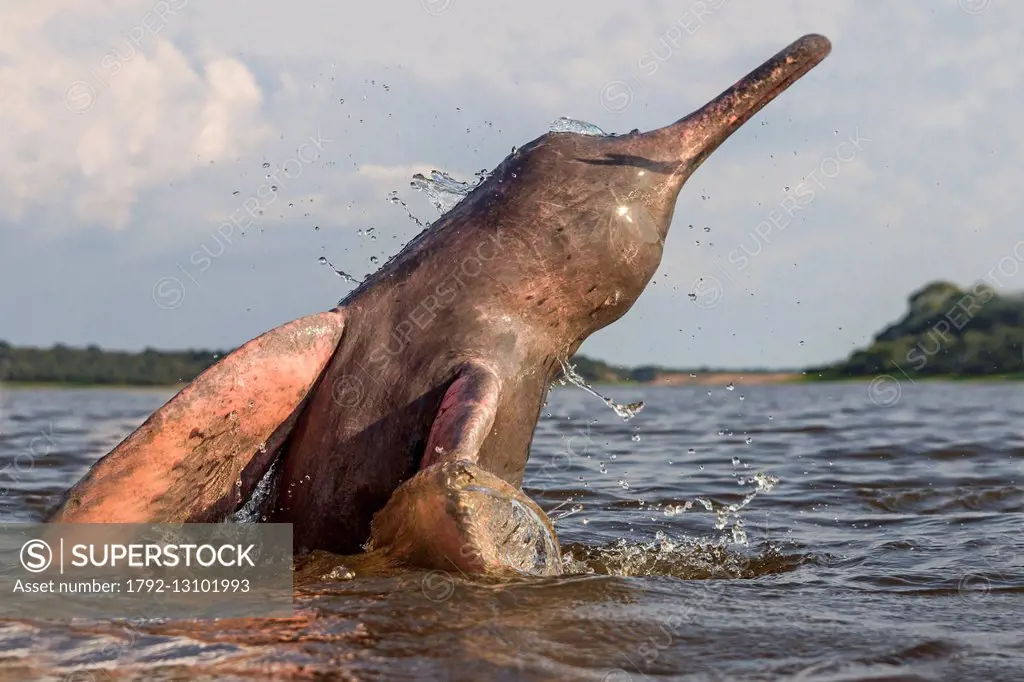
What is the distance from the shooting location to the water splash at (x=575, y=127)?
678cm

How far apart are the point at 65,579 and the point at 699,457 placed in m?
9.31

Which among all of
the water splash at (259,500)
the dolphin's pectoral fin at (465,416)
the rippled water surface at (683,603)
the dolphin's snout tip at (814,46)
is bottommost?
the rippled water surface at (683,603)

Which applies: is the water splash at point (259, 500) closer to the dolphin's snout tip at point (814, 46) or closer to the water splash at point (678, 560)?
the water splash at point (678, 560)

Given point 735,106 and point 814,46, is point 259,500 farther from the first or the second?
point 814,46

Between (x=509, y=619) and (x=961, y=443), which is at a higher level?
(x=961, y=443)

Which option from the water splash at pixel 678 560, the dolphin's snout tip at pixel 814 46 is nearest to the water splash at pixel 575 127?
the dolphin's snout tip at pixel 814 46

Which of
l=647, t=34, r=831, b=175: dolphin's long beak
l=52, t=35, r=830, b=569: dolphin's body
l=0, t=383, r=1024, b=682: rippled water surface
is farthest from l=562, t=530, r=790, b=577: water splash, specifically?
l=647, t=34, r=831, b=175: dolphin's long beak

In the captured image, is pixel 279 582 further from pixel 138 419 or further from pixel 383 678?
pixel 138 419

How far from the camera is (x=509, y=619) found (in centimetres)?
448

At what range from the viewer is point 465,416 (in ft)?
17.7

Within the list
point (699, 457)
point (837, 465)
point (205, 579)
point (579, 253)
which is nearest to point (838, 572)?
point (579, 253)

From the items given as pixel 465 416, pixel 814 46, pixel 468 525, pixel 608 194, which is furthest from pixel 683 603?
pixel 814 46

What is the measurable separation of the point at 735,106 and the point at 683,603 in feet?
9.49

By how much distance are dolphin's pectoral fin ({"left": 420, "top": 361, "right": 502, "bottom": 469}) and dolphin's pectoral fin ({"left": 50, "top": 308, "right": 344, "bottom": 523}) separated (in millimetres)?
870
